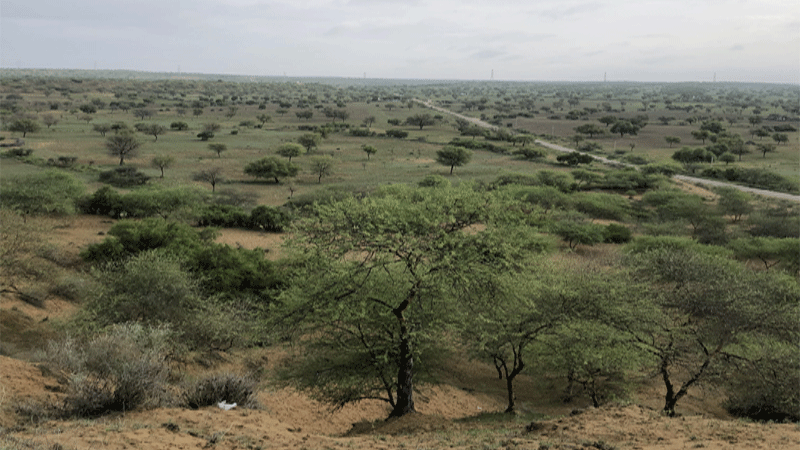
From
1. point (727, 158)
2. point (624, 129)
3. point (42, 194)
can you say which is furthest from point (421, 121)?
point (42, 194)

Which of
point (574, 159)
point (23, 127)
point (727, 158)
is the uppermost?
point (23, 127)

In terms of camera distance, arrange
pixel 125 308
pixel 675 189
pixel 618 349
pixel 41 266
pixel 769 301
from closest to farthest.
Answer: pixel 618 349
pixel 125 308
pixel 769 301
pixel 41 266
pixel 675 189

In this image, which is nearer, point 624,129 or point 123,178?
point 123,178

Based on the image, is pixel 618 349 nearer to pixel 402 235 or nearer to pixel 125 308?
pixel 402 235

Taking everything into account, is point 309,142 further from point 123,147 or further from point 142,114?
point 142,114

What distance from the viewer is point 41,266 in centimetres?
2262

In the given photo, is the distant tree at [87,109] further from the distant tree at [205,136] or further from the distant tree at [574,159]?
the distant tree at [574,159]

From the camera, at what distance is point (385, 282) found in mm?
15891

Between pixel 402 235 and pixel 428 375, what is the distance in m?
5.21

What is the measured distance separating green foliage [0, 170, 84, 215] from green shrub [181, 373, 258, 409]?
27755 millimetres

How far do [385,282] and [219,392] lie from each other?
5601 mm

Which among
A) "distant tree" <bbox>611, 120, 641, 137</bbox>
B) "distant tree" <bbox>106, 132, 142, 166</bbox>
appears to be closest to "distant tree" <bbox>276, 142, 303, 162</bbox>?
"distant tree" <bbox>106, 132, 142, 166</bbox>

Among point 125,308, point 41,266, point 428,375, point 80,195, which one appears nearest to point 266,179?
point 80,195

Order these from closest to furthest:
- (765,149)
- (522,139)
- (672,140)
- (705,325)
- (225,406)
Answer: (225,406) → (705,325) → (765,149) → (522,139) → (672,140)
